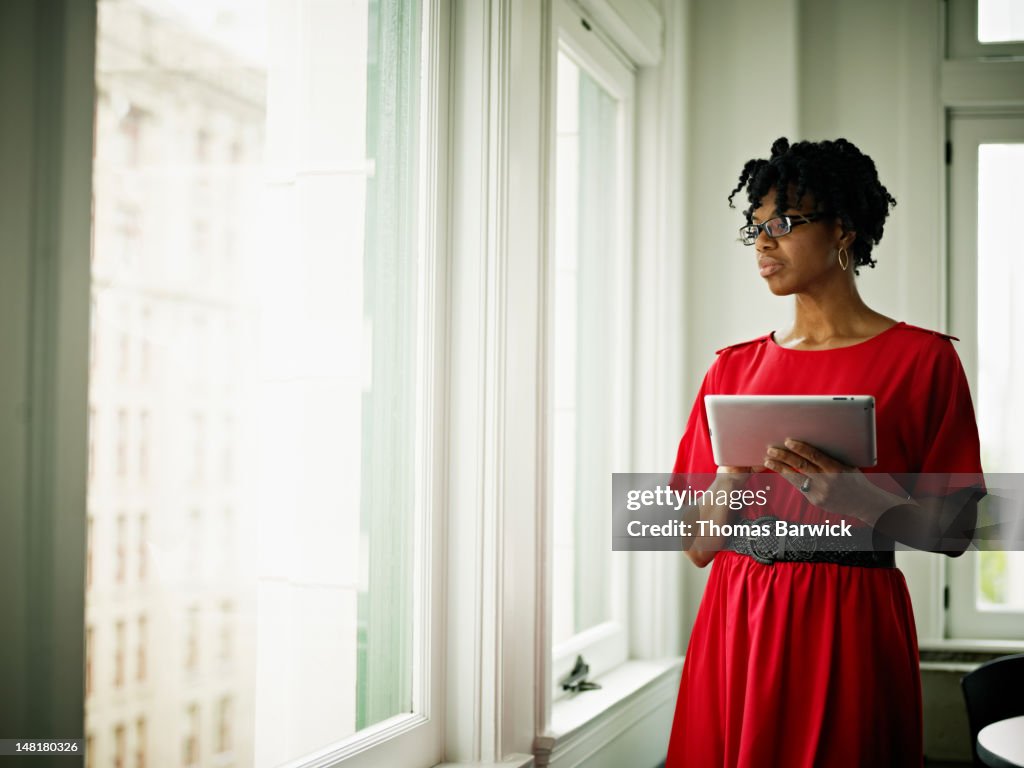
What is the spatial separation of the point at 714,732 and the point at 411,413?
0.72 meters

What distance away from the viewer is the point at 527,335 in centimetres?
175

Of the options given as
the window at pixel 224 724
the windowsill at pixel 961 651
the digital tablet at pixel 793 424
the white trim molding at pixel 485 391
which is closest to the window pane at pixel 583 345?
the white trim molding at pixel 485 391

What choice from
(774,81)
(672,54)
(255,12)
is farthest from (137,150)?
(774,81)

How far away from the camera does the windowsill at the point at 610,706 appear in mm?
1845

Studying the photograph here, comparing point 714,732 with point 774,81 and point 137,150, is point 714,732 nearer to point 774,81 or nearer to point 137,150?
point 137,150

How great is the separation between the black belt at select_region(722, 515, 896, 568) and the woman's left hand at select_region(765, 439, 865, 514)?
6 centimetres

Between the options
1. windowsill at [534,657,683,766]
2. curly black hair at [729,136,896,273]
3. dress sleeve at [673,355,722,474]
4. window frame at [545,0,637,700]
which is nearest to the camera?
curly black hair at [729,136,896,273]

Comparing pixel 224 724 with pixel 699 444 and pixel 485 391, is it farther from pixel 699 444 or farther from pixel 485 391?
pixel 699 444

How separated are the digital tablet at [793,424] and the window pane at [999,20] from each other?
1944mm

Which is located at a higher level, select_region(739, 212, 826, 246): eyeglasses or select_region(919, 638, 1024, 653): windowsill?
select_region(739, 212, 826, 246): eyeglasses

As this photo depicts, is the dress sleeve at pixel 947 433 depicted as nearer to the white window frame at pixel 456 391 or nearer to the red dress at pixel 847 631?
the red dress at pixel 847 631

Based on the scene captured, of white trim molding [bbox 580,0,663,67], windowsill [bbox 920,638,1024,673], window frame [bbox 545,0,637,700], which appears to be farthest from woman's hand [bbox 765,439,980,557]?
windowsill [bbox 920,638,1024,673]

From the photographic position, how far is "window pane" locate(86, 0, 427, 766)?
1046mm

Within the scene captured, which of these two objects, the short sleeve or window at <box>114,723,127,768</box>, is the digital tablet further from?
window at <box>114,723,127,768</box>
